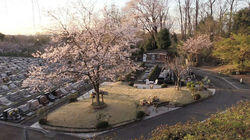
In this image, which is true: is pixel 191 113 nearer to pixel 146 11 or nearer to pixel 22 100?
pixel 22 100

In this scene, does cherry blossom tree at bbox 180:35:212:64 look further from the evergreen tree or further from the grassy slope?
the grassy slope

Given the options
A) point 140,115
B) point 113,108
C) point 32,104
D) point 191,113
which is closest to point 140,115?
point 140,115

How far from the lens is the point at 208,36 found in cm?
3075

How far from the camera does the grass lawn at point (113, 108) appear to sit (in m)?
10.6

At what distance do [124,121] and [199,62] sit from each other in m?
27.2

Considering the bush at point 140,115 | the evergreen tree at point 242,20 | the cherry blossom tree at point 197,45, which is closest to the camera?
the bush at point 140,115

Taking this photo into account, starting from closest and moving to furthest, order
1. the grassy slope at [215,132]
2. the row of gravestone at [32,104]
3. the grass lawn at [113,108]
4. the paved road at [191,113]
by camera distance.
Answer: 1. the grassy slope at [215,132]
2. the paved road at [191,113]
3. the grass lawn at [113,108]
4. the row of gravestone at [32,104]

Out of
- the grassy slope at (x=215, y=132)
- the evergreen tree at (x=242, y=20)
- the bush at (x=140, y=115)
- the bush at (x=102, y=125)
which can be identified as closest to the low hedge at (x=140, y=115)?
the bush at (x=140, y=115)

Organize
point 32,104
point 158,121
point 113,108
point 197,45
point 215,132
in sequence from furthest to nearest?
point 197,45 < point 32,104 < point 113,108 < point 158,121 < point 215,132

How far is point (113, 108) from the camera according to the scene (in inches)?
484

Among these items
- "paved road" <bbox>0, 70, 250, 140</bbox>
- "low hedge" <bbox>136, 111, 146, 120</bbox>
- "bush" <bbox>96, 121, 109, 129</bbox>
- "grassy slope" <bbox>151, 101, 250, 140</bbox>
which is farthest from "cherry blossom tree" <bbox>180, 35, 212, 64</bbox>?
"grassy slope" <bbox>151, 101, 250, 140</bbox>

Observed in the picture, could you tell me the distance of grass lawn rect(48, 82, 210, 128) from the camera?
10602 mm

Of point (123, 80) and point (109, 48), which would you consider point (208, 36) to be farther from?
point (109, 48)

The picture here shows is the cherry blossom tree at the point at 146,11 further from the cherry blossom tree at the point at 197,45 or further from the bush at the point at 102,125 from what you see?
the bush at the point at 102,125
